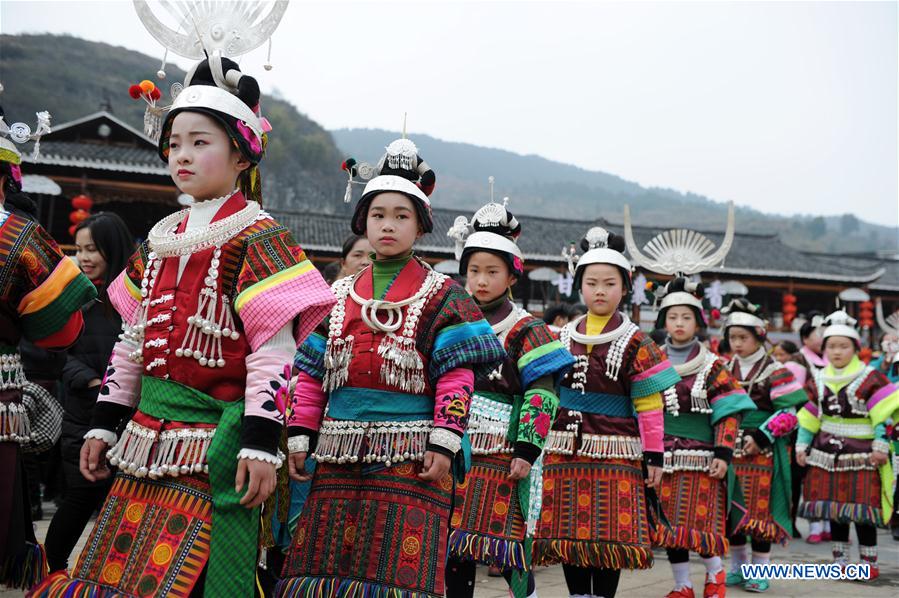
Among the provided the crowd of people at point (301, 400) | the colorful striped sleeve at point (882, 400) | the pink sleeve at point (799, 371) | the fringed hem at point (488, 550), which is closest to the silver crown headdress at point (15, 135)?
the crowd of people at point (301, 400)

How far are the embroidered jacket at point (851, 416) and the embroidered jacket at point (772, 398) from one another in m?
0.85

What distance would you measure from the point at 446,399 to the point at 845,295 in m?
33.8

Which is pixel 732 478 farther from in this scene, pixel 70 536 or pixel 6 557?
pixel 6 557

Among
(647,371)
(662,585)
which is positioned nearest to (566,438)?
(647,371)

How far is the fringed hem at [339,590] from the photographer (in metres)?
3.33

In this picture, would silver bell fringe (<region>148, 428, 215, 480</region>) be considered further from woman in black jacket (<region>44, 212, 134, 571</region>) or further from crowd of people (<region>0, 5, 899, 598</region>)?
woman in black jacket (<region>44, 212, 134, 571</region>)

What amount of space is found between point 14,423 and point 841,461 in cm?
732

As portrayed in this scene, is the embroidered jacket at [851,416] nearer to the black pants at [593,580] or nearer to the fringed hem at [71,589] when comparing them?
the black pants at [593,580]

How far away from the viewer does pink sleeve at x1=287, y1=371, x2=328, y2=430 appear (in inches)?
147

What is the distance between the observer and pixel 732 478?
279 inches

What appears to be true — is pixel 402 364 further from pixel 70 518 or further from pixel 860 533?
pixel 860 533

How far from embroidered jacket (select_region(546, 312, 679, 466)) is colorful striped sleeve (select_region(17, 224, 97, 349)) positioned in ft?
9.38

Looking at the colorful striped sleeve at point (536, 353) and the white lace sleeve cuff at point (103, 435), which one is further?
the colorful striped sleeve at point (536, 353)

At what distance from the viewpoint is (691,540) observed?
248 inches
